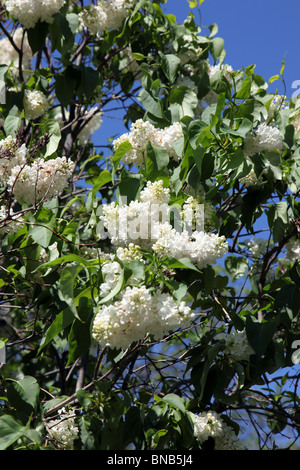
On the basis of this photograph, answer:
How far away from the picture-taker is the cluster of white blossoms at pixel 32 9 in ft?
8.94

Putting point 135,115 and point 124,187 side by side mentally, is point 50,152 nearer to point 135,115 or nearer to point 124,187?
point 124,187

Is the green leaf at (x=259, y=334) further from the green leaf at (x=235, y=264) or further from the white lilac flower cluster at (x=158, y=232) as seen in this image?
the green leaf at (x=235, y=264)

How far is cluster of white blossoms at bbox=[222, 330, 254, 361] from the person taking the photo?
2127 mm

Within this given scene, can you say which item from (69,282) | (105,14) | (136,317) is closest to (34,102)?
(105,14)

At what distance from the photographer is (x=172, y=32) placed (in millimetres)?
3113

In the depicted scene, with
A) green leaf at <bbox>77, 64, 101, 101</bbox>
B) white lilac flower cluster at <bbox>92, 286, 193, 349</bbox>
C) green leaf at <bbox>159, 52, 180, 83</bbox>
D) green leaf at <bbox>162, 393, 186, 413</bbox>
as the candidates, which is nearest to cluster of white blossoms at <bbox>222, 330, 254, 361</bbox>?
green leaf at <bbox>162, 393, 186, 413</bbox>

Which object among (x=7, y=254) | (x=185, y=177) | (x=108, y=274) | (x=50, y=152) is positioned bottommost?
(x=108, y=274)

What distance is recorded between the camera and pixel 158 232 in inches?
69.4

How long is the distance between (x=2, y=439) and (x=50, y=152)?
3.68ft

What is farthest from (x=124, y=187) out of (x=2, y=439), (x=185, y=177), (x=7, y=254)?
(x=2, y=439)

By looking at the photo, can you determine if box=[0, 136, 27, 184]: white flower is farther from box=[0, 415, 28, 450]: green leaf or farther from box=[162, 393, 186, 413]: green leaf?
box=[162, 393, 186, 413]: green leaf

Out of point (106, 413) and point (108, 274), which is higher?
point (108, 274)

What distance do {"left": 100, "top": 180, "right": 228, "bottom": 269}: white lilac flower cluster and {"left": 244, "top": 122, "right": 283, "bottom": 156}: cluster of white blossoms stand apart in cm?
45

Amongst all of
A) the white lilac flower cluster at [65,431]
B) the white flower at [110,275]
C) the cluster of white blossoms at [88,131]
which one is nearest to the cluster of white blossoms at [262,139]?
the white flower at [110,275]
